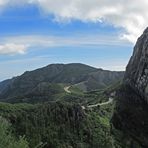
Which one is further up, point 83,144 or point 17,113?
point 17,113

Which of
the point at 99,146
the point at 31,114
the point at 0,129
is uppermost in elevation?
the point at 0,129

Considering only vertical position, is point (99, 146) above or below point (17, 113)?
below

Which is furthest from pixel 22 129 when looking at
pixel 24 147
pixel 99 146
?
pixel 24 147

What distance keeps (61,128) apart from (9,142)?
139 metres

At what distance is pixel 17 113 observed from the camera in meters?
192

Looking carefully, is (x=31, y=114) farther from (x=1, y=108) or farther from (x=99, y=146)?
(x=99, y=146)

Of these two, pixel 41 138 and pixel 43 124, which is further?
pixel 43 124

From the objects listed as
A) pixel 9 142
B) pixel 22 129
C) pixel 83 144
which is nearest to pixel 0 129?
pixel 9 142

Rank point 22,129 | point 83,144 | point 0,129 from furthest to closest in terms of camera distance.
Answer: point 83,144, point 22,129, point 0,129

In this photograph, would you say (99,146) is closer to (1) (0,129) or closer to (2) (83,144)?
(2) (83,144)

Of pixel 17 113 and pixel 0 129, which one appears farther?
pixel 17 113

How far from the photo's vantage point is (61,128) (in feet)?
646

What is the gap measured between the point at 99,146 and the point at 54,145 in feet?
85.5

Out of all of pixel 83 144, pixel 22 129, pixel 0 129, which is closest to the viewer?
pixel 0 129
